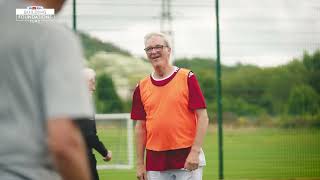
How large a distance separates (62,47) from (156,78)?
13.6ft

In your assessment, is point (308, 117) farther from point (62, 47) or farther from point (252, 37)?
point (62, 47)

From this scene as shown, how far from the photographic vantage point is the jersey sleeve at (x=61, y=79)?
5.80 feet

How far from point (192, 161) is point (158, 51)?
91 centimetres

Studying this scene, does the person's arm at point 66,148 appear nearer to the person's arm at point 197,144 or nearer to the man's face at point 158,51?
the person's arm at point 197,144

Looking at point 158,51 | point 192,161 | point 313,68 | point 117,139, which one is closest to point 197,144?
point 192,161

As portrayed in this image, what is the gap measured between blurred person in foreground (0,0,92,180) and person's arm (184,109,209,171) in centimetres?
385

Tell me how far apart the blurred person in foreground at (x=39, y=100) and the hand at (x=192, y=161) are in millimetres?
3841

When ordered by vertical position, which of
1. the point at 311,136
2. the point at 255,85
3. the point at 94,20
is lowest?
the point at 311,136

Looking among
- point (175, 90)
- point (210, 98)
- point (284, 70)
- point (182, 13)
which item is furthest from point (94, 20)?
point (175, 90)

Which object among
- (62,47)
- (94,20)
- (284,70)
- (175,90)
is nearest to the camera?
(62,47)

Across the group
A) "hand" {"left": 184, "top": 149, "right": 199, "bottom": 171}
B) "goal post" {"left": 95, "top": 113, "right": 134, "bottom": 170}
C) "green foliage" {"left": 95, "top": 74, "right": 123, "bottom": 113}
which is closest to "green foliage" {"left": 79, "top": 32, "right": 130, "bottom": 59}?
"green foliage" {"left": 95, "top": 74, "right": 123, "bottom": 113}

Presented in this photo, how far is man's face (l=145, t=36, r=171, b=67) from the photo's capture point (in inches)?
234

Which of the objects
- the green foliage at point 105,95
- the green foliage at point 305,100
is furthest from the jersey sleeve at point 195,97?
the green foliage at point 305,100

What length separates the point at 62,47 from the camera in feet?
5.85
